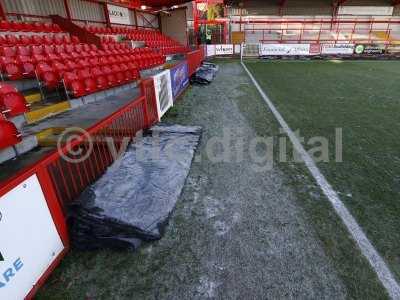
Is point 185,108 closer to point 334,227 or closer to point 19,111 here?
point 19,111

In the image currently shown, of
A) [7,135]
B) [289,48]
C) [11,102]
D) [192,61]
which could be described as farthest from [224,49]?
[7,135]

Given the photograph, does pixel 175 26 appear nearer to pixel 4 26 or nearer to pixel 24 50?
pixel 4 26

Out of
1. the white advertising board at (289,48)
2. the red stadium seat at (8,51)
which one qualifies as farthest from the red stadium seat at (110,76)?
the white advertising board at (289,48)

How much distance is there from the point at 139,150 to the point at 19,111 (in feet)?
8.08

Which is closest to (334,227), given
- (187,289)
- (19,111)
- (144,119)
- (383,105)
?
(187,289)

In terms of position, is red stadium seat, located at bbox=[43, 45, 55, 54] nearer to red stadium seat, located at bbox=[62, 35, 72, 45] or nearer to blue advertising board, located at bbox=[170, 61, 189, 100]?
red stadium seat, located at bbox=[62, 35, 72, 45]

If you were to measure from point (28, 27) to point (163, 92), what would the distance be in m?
7.14

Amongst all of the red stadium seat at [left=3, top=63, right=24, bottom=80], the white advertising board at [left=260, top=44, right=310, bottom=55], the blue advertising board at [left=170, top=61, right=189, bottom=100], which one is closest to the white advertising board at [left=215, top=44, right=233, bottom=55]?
the white advertising board at [left=260, top=44, right=310, bottom=55]

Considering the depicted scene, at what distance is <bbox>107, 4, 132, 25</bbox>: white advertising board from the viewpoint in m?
16.5

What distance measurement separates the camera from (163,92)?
6777 millimetres

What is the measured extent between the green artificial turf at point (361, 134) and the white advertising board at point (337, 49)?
13.6 metres

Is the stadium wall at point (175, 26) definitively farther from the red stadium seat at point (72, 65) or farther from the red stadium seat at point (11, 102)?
the red stadium seat at point (11, 102)

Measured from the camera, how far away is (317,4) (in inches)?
1133

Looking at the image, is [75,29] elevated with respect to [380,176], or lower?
elevated
